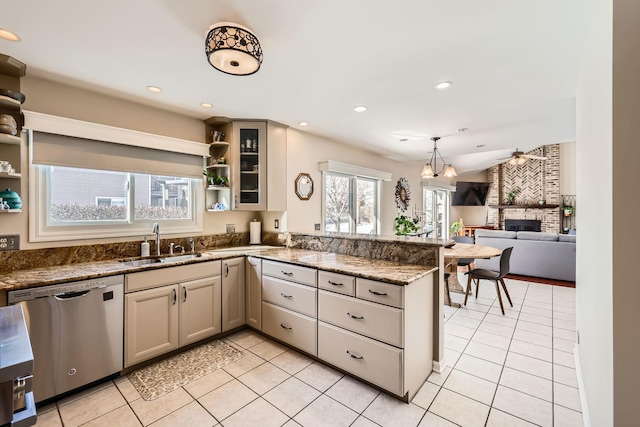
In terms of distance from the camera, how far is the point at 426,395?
2059mm

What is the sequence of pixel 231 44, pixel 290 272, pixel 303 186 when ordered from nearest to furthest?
pixel 231 44 → pixel 290 272 → pixel 303 186

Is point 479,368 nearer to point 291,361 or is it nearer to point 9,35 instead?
point 291,361

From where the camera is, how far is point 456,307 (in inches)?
149

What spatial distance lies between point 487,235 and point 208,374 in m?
5.44

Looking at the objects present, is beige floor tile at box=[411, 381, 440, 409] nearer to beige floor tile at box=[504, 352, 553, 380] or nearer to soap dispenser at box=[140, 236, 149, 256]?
beige floor tile at box=[504, 352, 553, 380]

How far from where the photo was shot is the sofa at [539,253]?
482cm

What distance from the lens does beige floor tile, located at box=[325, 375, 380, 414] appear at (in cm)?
196

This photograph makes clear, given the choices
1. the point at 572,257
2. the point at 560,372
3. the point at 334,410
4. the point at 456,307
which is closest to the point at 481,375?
the point at 560,372

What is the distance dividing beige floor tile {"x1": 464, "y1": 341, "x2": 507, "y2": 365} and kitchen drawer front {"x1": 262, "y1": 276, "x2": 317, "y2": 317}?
5.16 ft

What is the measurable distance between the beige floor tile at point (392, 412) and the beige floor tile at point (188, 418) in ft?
3.38

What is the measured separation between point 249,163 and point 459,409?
3110 millimetres

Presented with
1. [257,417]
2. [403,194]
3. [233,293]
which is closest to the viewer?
[257,417]

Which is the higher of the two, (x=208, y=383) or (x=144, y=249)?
(x=144, y=249)

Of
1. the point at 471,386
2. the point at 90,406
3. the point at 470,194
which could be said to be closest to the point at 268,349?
the point at 90,406
